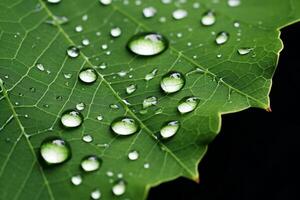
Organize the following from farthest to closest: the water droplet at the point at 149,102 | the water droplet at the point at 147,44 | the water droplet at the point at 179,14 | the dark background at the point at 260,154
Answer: the dark background at the point at 260,154
the water droplet at the point at 179,14
the water droplet at the point at 147,44
the water droplet at the point at 149,102

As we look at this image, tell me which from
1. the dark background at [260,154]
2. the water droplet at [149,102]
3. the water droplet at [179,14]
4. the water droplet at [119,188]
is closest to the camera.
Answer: the water droplet at [119,188]

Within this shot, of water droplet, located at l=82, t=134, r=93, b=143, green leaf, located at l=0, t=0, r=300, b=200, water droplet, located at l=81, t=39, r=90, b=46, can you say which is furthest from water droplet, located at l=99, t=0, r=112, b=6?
water droplet, located at l=82, t=134, r=93, b=143

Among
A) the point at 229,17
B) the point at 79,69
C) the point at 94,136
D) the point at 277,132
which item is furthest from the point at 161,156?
the point at 277,132

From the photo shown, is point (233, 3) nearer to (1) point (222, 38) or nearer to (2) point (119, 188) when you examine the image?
(1) point (222, 38)

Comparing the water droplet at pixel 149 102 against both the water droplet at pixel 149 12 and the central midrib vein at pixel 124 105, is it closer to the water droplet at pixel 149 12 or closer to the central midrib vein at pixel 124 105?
the central midrib vein at pixel 124 105

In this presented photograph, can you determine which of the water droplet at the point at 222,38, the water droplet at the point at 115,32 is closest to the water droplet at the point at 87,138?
the water droplet at the point at 115,32

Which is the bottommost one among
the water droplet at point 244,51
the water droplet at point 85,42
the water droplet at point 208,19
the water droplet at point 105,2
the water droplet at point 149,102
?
the water droplet at point 244,51

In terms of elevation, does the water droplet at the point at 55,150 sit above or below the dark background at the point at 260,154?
above
